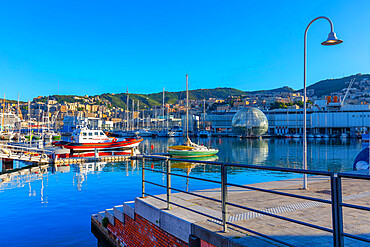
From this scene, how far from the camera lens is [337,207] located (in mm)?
3346

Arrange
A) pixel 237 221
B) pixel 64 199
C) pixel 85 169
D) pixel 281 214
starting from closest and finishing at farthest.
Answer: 1. pixel 237 221
2. pixel 281 214
3. pixel 64 199
4. pixel 85 169

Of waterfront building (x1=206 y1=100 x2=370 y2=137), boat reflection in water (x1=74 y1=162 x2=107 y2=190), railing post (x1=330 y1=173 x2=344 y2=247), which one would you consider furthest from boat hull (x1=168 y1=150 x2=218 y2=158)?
waterfront building (x1=206 y1=100 x2=370 y2=137)

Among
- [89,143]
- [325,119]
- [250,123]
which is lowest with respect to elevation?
[89,143]

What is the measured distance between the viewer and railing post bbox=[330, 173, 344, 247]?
332 cm

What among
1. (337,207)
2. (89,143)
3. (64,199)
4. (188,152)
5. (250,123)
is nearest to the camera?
(337,207)

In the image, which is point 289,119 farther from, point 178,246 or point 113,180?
point 178,246

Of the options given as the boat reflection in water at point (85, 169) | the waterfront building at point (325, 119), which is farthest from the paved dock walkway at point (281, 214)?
the waterfront building at point (325, 119)

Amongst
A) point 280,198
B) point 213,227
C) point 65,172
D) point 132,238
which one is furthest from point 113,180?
point 213,227

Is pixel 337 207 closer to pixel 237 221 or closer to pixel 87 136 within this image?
pixel 237 221

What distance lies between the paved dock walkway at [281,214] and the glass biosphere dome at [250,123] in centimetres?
12062

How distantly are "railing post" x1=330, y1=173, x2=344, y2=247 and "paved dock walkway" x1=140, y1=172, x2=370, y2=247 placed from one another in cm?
105

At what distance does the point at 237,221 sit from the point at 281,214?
1126 millimetres

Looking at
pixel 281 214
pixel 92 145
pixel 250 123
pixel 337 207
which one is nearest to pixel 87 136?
pixel 92 145

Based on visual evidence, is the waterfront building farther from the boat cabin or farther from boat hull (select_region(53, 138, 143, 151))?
the boat cabin
